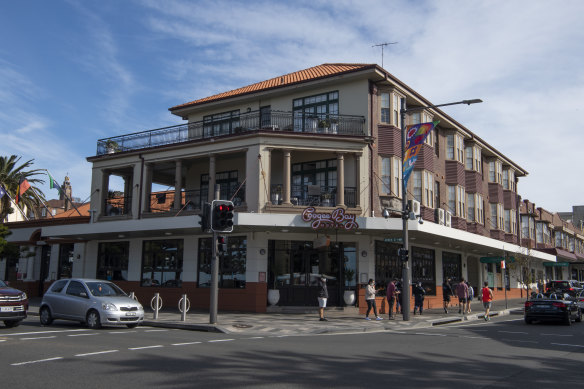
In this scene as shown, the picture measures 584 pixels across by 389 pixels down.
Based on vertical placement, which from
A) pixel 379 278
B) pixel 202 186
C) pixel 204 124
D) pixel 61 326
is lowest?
pixel 61 326

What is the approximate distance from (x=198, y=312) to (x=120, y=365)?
13994 millimetres

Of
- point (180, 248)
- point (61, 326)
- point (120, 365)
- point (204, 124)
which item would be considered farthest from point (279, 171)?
point (120, 365)

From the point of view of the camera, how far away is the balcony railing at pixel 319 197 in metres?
24.2

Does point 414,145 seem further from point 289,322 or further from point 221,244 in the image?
point 221,244

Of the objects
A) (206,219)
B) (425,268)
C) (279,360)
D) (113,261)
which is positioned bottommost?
(279,360)

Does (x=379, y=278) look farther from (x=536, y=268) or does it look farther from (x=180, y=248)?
(x=536, y=268)

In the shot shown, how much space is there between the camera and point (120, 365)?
9.52 metres

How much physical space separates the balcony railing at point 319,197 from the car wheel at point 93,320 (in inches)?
393

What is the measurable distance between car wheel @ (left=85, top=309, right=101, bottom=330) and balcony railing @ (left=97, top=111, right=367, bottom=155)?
11.1 m

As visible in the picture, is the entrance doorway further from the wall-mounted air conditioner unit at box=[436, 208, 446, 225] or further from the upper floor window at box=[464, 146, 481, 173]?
the upper floor window at box=[464, 146, 481, 173]

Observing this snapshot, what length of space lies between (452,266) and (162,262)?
59.2 ft

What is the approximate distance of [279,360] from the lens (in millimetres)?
10398

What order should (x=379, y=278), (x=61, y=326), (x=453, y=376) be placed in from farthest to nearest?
(x=379, y=278)
(x=61, y=326)
(x=453, y=376)

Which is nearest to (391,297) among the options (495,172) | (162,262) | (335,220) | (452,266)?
(335,220)
